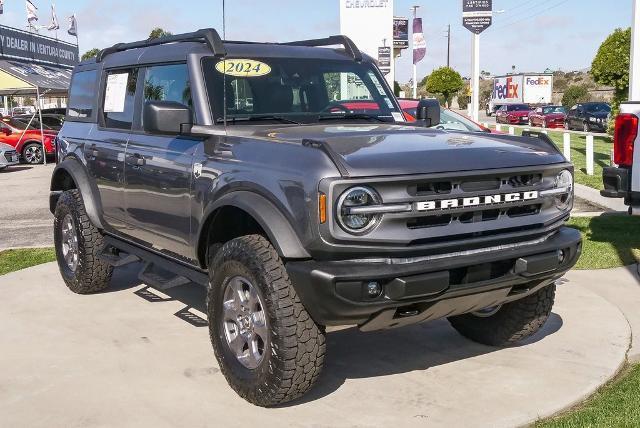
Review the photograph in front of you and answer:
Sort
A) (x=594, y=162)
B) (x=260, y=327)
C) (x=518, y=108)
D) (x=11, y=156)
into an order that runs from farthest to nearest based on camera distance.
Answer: (x=518, y=108) → (x=11, y=156) → (x=594, y=162) → (x=260, y=327)

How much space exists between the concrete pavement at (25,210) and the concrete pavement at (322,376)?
4.04m

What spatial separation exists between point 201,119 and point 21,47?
31303mm

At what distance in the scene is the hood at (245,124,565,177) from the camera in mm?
3674

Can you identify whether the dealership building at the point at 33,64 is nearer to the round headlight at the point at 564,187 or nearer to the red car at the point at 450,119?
the red car at the point at 450,119

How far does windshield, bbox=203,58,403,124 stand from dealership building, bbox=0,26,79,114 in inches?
612

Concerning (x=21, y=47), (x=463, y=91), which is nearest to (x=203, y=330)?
(x=21, y=47)

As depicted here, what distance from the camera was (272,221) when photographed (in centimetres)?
379

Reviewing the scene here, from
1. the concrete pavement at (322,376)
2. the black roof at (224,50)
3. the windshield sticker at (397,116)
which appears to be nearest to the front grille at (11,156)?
the concrete pavement at (322,376)

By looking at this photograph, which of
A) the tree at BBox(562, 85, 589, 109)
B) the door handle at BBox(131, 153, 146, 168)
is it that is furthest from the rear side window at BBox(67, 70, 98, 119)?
the tree at BBox(562, 85, 589, 109)

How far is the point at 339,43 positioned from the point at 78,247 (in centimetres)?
277

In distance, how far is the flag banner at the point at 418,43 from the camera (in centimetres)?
4237

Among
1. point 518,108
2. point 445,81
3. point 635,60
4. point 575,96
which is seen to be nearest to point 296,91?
point 635,60

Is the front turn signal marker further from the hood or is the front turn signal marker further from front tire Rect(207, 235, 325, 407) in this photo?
front tire Rect(207, 235, 325, 407)

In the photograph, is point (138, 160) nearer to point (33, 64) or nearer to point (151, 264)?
point (151, 264)
